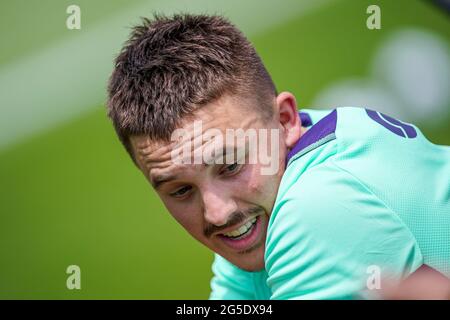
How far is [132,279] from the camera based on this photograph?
Result: 14.4 feet

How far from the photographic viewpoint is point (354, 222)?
73.0 inches

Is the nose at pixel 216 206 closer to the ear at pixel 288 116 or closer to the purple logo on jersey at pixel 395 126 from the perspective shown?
the ear at pixel 288 116

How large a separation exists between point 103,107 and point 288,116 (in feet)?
11.0

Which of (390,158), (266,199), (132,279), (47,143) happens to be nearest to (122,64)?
(266,199)

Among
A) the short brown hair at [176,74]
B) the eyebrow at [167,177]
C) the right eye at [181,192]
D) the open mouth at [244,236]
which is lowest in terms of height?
the open mouth at [244,236]

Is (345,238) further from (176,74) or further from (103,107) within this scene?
(103,107)

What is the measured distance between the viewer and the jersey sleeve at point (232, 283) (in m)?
2.67

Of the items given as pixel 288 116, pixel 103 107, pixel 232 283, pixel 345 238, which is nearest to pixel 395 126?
pixel 288 116

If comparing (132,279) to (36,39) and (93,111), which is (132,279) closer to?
(93,111)

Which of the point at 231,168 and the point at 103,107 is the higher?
the point at 103,107

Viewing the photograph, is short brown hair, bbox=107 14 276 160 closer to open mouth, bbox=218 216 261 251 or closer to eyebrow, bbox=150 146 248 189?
eyebrow, bbox=150 146 248 189

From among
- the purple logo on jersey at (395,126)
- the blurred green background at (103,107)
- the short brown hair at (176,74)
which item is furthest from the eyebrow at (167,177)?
the blurred green background at (103,107)

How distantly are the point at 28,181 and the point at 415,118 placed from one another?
2.47 m

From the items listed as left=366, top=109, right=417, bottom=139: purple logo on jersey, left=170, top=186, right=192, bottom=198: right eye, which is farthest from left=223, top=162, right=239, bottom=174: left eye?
left=366, top=109, right=417, bottom=139: purple logo on jersey
